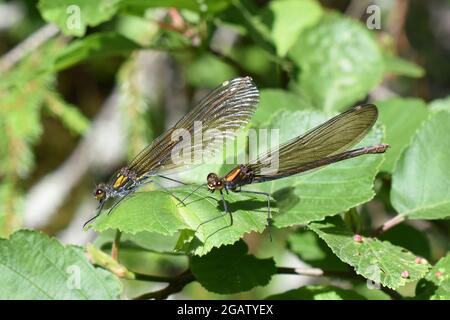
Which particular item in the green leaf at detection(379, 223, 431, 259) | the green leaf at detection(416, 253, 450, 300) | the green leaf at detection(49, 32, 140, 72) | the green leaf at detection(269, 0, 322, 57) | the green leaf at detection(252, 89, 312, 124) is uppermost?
the green leaf at detection(49, 32, 140, 72)

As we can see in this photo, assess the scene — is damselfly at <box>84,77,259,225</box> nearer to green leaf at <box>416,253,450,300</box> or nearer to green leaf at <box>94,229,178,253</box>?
green leaf at <box>94,229,178,253</box>

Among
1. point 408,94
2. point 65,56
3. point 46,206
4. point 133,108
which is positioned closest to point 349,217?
point 65,56

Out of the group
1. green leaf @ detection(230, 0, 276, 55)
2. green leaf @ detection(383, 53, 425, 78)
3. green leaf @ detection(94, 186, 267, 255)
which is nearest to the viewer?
green leaf @ detection(94, 186, 267, 255)

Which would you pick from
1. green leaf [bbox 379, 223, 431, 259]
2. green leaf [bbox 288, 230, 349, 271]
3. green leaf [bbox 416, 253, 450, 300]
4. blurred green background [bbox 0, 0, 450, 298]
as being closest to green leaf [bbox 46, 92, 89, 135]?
blurred green background [bbox 0, 0, 450, 298]

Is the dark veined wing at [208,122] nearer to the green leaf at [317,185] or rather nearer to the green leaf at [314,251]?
the green leaf at [317,185]

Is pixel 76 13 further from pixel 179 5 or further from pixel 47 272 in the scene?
pixel 47 272

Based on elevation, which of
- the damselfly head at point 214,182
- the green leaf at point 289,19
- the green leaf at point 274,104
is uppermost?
the green leaf at point 289,19

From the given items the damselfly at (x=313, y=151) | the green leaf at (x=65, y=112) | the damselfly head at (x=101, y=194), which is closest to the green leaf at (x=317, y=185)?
the damselfly at (x=313, y=151)
